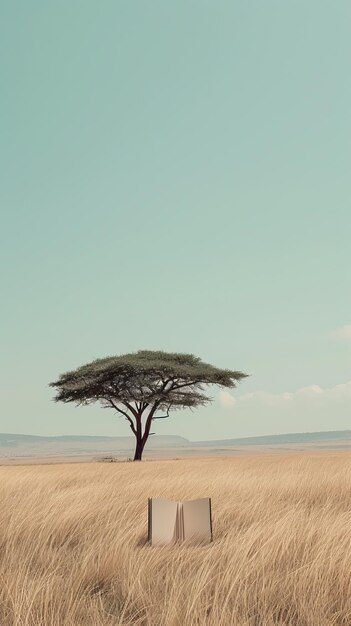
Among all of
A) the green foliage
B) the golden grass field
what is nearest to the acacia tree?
the green foliage

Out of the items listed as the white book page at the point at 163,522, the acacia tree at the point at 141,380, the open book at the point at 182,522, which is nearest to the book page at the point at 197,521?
the open book at the point at 182,522

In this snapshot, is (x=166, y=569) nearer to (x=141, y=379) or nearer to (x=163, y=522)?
(x=163, y=522)

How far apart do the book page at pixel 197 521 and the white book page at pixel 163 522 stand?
13 centimetres

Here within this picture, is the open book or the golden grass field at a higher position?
the open book

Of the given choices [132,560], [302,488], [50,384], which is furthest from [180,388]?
[132,560]

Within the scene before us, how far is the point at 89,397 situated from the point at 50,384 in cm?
297

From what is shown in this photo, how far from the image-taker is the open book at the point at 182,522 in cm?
638

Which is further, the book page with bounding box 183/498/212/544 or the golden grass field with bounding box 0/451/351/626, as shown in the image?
the book page with bounding box 183/498/212/544

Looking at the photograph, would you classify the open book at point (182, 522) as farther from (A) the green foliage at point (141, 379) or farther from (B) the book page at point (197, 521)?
(A) the green foliage at point (141, 379)

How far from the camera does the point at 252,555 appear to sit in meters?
5.61

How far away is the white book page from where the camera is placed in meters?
6.32

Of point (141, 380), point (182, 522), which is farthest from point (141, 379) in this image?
point (182, 522)

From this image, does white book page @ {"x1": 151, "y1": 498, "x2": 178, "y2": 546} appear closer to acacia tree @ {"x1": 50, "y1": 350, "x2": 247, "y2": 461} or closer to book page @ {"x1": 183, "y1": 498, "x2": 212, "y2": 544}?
book page @ {"x1": 183, "y1": 498, "x2": 212, "y2": 544}

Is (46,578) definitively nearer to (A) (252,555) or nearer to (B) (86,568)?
(B) (86,568)
